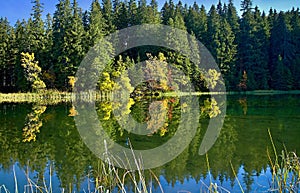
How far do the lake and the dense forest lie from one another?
65.0 ft

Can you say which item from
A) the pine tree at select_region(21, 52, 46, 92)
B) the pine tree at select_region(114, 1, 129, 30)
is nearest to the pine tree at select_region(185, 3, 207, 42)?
the pine tree at select_region(114, 1, 129, 30)

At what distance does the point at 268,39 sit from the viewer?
150 ft

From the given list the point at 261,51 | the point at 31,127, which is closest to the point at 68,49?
the point at 31,127

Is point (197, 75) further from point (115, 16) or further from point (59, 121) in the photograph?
point (59, 121)

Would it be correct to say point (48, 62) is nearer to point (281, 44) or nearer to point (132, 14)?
point (132, 14)

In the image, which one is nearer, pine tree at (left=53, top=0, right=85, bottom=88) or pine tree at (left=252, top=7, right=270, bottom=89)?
pine tree at (left=53, top=0, right=85, bottom=88)

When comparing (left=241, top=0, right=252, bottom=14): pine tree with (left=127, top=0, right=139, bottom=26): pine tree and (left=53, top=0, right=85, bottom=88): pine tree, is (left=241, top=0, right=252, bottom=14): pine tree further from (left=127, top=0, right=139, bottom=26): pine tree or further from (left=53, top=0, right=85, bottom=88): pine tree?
(left=53, top=0, right=85, bottom=88): pine tree

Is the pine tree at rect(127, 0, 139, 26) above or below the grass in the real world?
above

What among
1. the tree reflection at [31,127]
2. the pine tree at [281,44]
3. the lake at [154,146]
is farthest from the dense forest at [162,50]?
the lake at [154,146]

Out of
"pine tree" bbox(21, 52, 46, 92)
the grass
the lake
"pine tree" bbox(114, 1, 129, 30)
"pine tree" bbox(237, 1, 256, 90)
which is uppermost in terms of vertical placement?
"pine tree" bbox(114, 1, 129, 30)

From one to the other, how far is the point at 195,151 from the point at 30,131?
5.72 m

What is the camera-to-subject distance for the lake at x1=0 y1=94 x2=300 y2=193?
19.5 ft

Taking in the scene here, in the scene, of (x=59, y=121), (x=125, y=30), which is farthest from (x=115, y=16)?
(x=59, y=121)

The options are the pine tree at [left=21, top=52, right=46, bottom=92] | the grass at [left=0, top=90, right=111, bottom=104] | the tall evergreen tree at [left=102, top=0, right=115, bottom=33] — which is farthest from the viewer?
the tall evergreen tree at [left=102, top=0, right=115, bottom=33]
